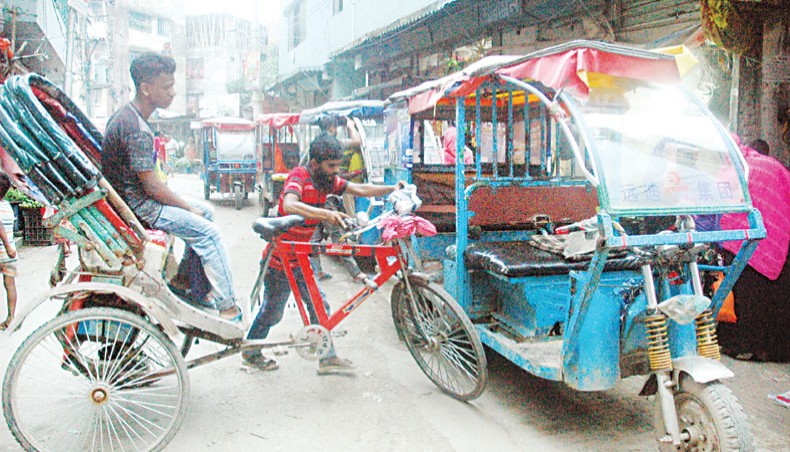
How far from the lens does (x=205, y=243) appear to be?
3449 millimetres

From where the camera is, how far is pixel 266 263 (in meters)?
4.14

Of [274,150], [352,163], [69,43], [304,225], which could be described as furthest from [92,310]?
[69,43]

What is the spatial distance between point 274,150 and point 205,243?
40.6 ft

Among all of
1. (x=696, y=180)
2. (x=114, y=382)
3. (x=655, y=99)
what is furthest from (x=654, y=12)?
(x=114, y=382)

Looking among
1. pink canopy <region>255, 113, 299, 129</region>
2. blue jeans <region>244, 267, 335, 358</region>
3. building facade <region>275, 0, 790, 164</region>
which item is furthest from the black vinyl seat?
pink canopy <region>255, 113, 299, 129</region>

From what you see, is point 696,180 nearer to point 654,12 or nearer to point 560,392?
point 560,392

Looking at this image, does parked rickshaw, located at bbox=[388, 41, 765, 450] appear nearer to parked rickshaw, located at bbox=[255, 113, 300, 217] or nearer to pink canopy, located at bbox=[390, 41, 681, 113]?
pink canopy, located at bbox=[390, 41, 681, 113]

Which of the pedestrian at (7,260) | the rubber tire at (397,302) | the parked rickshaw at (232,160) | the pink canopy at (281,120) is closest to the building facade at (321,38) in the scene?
the pink canopy at (281,120)

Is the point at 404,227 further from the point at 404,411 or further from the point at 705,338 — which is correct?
the point at 705,338

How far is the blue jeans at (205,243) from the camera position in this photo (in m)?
3.41

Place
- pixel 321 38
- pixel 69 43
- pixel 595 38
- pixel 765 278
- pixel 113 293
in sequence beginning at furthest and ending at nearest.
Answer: pixel 321 38 → pixel 69 43 → pixel 595 38 → pixel 765 278 → pixel 113 293

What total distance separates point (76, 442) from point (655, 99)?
3.85 metres

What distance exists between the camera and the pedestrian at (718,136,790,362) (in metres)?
4.73

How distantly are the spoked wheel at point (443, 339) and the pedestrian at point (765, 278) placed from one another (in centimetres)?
254
